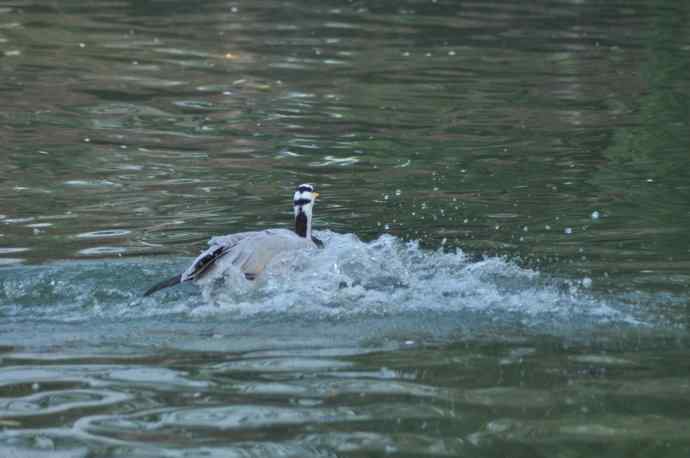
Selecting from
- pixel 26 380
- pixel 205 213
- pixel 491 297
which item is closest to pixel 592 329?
pixel 491 297

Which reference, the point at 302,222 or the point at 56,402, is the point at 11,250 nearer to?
the point at 302,222

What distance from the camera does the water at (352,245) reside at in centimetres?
783

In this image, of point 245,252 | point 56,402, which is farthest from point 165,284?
point 56,402

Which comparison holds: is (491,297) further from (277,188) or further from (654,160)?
(654,160)

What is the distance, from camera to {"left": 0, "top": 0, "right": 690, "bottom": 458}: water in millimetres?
7832

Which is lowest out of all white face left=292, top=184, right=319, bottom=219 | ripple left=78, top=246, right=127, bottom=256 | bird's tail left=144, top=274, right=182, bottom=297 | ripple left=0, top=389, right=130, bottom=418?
ripple left=78, top=246, right=127, bottom=256

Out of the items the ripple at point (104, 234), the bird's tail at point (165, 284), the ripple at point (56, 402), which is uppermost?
the ripple at point (56, 402)

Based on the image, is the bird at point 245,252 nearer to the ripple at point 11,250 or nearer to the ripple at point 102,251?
the ripple at point 102,251

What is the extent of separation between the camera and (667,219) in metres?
13.0

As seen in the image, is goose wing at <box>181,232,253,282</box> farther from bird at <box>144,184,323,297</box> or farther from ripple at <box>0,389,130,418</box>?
ripple at <box>0,389,130,418</box>

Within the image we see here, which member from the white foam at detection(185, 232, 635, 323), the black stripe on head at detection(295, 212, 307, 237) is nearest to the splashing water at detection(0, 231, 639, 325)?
the white foam at detection(185, 232, 635, 323)

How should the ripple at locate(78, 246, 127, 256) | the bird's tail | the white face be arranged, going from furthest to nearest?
the ripple at locate(78, 246, 127, 256)
the white face
the bird's tail

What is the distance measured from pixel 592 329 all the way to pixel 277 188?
19.1ft

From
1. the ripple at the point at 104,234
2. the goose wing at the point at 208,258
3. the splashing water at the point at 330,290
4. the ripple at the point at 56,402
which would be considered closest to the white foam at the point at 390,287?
the splashing water at the point at 330,290
